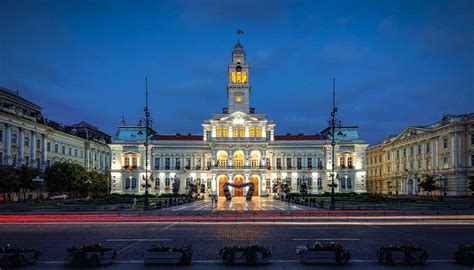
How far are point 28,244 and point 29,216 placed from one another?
19939 mm

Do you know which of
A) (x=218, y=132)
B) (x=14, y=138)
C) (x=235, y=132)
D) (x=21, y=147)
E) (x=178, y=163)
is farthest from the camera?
(x=178, y=163)

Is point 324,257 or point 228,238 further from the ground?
point 324,257

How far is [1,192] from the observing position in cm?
6844

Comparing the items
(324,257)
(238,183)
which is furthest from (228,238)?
(238,183)

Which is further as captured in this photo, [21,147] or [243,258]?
[21,147]

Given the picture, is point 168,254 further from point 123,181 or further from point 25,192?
point 123,181

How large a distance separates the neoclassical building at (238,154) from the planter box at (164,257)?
95.7 meters

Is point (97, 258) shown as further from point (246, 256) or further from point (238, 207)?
point (238, 207)

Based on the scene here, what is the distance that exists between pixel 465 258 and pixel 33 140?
82.0 m

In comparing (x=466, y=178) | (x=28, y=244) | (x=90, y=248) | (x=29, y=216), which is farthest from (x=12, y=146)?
(x=466, y=178)

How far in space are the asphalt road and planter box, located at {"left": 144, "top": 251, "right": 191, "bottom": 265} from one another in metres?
0.49

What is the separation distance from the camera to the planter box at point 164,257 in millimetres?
17797

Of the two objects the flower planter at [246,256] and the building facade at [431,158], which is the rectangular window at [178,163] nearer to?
the building facade at [431,158]

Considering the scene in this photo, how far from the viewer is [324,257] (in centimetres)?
1806
